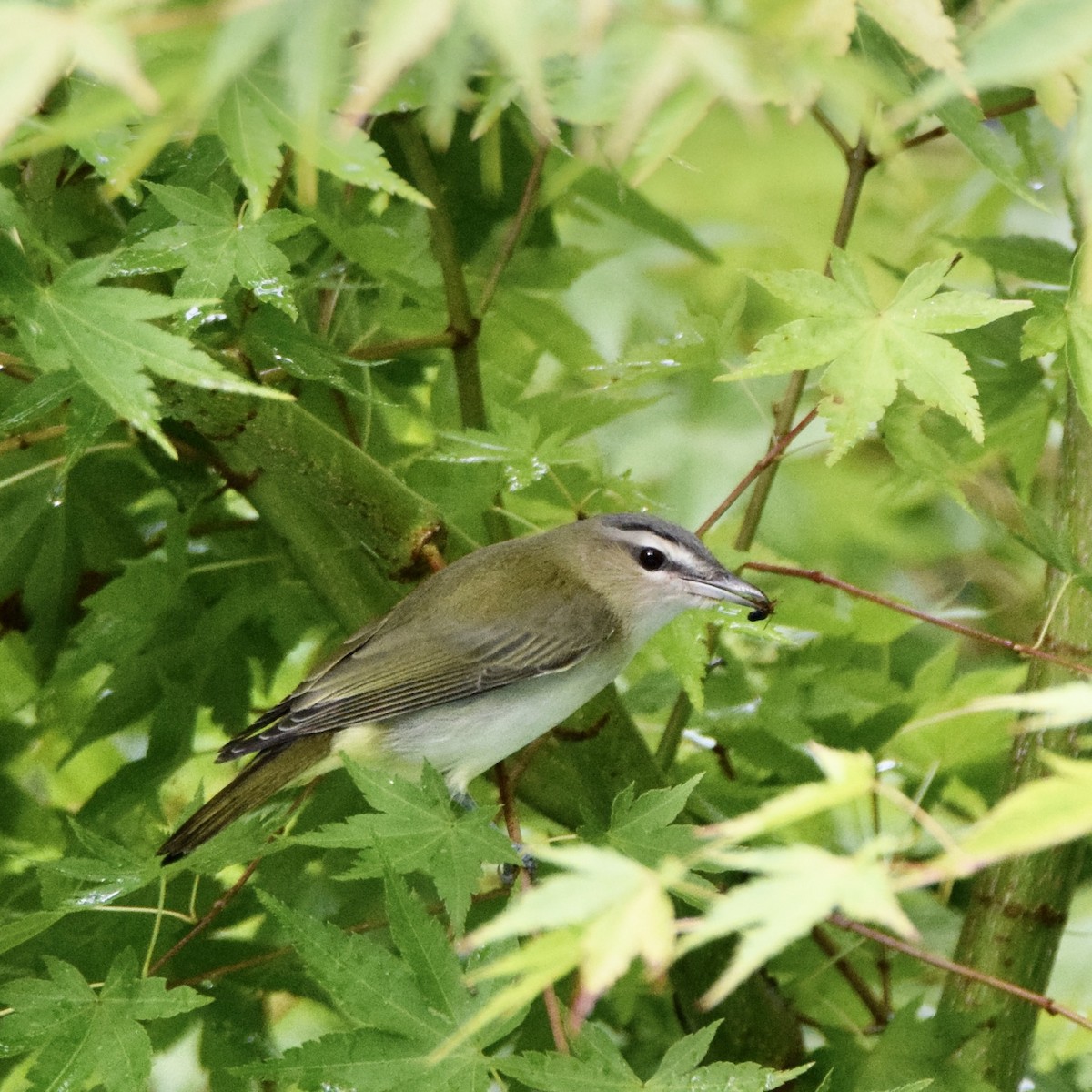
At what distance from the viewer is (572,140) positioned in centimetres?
223

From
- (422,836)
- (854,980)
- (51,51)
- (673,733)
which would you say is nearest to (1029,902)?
(854,980)

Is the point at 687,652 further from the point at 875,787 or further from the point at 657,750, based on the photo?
the point at 875,787

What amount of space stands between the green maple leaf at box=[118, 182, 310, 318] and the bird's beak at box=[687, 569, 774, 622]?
2.73 ft

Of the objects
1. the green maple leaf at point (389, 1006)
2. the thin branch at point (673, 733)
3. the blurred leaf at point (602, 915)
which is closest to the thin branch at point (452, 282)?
the thin branch at point (673, 733)

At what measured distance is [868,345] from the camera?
175cm

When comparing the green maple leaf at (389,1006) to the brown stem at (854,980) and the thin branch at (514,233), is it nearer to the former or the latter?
the brown stem at (854,980)

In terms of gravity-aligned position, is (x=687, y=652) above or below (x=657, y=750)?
above

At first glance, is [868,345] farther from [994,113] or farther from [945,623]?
[994,113]

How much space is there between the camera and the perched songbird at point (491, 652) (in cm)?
219

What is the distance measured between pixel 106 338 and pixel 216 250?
0.88 ft

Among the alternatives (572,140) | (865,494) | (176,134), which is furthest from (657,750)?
(865,494)

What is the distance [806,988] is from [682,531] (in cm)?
80

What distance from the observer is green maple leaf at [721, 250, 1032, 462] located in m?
1.69

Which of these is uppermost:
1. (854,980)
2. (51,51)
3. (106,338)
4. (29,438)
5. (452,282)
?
(51,51)
